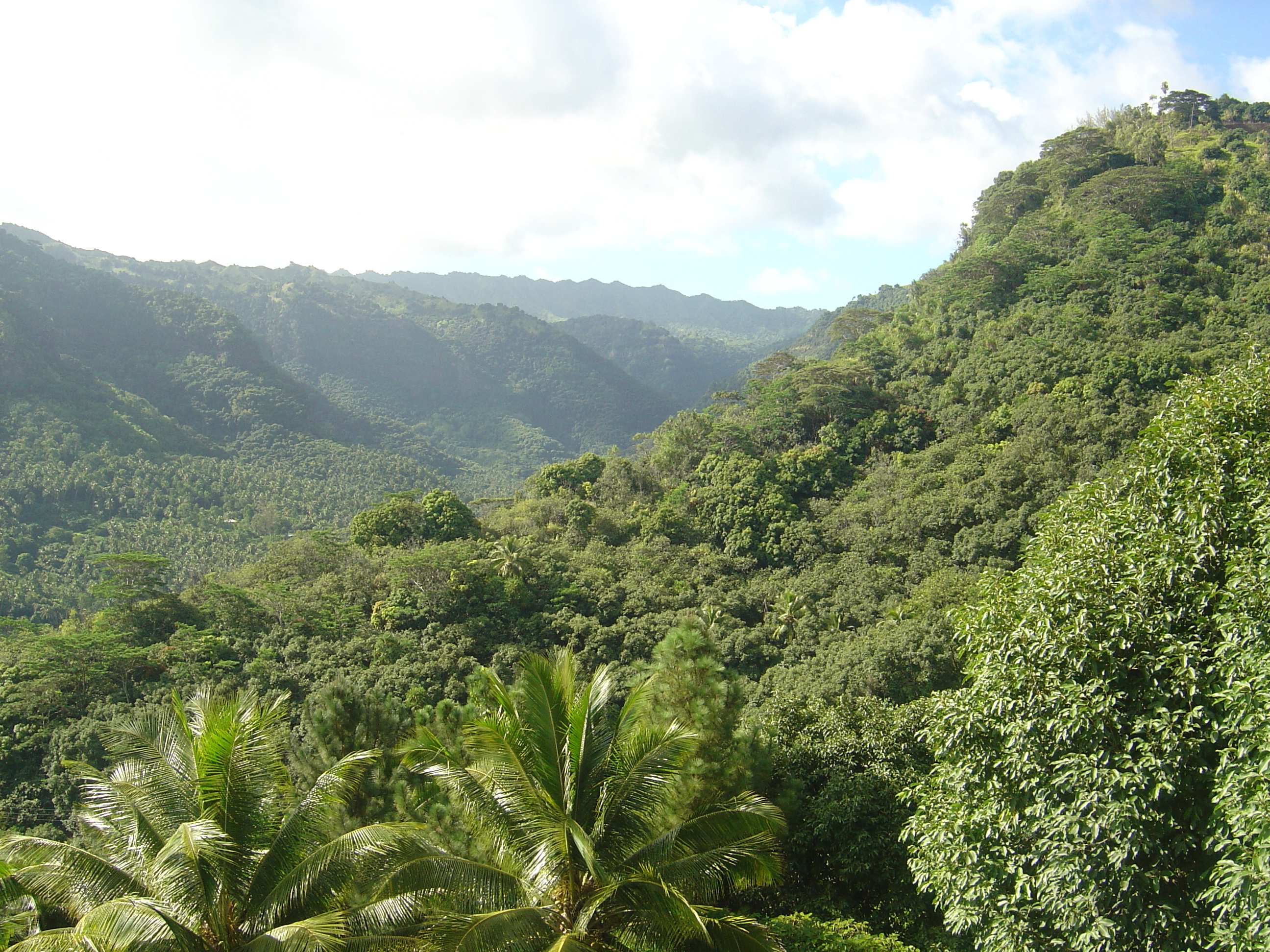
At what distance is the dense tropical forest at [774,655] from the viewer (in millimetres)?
5742

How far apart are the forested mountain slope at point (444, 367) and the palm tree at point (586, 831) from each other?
350 ft

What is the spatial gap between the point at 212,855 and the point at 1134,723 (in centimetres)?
720

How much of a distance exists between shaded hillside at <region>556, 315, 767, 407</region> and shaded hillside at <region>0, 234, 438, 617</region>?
8584cm

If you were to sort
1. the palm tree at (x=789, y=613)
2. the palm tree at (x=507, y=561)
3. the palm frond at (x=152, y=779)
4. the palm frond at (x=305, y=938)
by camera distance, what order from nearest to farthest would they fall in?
1. the palm frond at (x=305, y=938)
2. the palm frond at (x=152, y=779)
3. the palm tree at (x=789, y=613)
4. the palm tree at (x=507, y=561)

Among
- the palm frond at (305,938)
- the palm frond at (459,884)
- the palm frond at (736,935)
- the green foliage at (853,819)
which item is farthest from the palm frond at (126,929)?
the green foliage at (853,819)

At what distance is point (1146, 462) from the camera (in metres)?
6.68

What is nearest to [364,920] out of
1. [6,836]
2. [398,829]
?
[398,829]

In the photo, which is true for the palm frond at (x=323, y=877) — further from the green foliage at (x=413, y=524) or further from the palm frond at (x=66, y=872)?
the green foliage at (x=413, y=524)

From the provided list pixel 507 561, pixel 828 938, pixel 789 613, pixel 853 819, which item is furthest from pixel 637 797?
pixel 507 561

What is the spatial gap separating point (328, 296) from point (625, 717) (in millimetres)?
164830

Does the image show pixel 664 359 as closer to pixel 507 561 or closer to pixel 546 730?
pixel 507 561

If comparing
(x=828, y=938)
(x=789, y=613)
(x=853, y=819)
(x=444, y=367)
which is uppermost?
(x=444, y=367)

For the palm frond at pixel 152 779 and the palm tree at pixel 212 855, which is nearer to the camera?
the palm tree at pixel 212 855

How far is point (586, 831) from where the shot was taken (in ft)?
21.7
